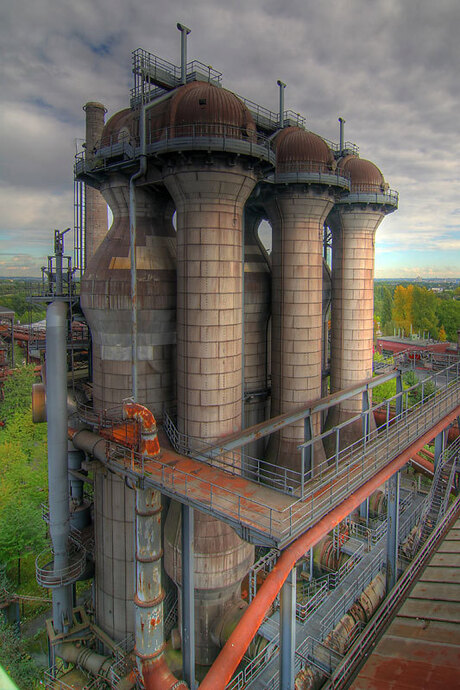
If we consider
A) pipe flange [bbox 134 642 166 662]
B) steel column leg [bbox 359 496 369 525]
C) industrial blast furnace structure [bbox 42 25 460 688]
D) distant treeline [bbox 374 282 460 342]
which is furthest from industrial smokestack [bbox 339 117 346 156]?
distant treeline [bbox 374 282 460 342]

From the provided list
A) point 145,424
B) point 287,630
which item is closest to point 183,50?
point 145,424

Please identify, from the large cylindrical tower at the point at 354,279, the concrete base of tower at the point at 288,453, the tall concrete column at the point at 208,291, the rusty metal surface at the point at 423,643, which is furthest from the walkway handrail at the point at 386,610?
the tall concrete column at the point at 208,291

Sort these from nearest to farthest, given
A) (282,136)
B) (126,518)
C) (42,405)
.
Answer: (126,518)
(42,405)
(282,136)

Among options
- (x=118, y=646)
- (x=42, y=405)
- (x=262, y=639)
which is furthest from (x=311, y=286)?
(x=118, y=646)

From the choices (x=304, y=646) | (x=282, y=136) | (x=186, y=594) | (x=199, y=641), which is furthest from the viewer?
(x=282, y=136)

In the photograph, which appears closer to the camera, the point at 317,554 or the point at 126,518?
the point at 126,518

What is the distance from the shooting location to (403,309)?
95875mm

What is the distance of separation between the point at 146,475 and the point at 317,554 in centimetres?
1347

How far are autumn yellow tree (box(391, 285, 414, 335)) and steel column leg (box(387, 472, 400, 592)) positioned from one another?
263 ft

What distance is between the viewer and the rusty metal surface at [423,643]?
13781mm

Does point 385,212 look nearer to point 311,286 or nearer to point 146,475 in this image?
point 311,286

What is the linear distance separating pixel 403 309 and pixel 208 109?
86.2 m

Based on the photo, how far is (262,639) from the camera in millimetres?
20016

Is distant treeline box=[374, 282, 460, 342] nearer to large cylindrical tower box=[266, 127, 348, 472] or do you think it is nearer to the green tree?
the green tree
